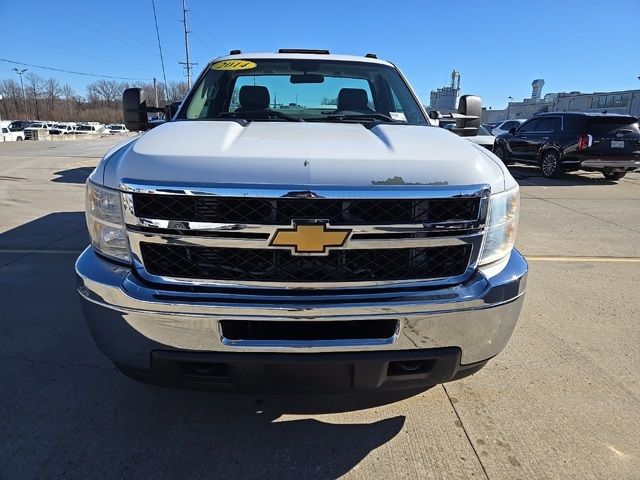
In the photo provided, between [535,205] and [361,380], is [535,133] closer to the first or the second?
[535,205]

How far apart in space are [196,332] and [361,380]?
2.33ft

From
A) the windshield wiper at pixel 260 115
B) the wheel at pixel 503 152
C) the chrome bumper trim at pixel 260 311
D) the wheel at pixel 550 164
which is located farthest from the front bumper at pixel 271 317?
the wheel at pixel 503 152

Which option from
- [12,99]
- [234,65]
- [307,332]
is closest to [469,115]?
[234,65]

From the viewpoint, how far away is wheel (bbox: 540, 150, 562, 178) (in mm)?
13383

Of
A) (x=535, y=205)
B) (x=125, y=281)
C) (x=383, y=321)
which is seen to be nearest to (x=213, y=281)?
(x=125, y=281)

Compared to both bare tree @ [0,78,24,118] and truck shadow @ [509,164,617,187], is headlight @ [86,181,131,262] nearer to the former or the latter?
truck shadow @ [509,164,617,187]

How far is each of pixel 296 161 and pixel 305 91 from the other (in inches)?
82.9

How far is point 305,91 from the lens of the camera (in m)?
3.85

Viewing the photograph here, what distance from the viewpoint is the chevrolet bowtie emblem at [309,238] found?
1878mm

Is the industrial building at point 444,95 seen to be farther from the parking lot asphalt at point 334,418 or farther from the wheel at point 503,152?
the parking lot asphalt at point 334,418

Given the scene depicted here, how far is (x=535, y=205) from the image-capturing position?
9.32 m

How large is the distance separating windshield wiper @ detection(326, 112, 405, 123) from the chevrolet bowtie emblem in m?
1.41

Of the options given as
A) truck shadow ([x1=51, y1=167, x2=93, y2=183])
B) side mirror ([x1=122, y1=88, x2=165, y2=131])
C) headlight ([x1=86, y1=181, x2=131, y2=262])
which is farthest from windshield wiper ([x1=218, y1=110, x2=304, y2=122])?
truck shadow ([x1=51, y1=167, x2=93, y2=183])

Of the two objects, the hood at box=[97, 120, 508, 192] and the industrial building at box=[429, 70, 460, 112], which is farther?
the industrial building at box=[429, 70, 460, 112]
